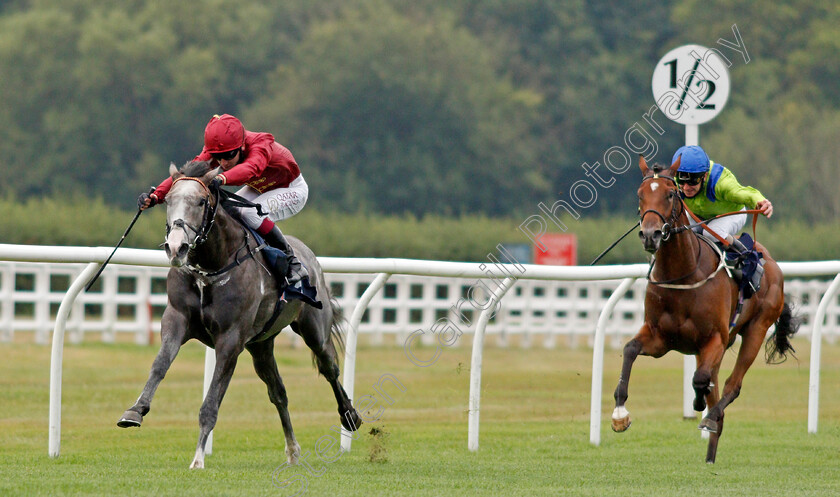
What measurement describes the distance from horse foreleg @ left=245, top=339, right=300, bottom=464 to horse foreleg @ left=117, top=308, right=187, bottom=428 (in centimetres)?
84

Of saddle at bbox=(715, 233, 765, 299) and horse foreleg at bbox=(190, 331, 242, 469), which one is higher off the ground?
saddle at bbox=(715, 233, 765, 299)

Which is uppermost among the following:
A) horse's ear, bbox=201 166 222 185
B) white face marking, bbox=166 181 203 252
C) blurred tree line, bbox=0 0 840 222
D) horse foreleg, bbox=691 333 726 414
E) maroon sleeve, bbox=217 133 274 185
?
blurred tree line, bbox=0 0 840 222

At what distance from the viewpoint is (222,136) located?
601 cm

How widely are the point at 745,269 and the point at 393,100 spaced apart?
32267mm

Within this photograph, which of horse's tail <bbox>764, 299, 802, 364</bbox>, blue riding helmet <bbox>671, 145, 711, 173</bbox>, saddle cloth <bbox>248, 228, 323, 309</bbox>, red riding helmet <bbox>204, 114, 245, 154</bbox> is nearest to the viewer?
red riding helmet <bbox>204, 114, 245, 154</bbox>

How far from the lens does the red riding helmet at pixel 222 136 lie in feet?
19.7

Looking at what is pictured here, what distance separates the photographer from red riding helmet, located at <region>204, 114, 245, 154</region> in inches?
237

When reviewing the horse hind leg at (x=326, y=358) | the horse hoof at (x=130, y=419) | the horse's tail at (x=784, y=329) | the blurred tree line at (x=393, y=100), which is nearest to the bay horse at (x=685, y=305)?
the horse's tail at (x=784, y=329)

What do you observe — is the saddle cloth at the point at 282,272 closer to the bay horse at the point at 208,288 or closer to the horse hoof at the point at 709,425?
the bay horse at the point at 208,288

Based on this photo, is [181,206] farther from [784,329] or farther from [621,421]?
[784,329]

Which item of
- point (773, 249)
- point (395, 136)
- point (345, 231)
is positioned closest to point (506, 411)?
point (345, 231)

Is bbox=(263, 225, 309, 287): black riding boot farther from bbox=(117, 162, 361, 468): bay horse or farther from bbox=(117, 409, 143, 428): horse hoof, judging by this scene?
bbox=(117, 409, 143, 428): horse hoof

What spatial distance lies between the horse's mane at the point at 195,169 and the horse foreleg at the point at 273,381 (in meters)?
1.14

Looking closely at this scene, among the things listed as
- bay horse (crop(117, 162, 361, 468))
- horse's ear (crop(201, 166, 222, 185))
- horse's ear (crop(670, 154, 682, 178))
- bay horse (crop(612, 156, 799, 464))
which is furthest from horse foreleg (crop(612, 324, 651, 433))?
horse's ear (crop(201, 166, 222, 185))
